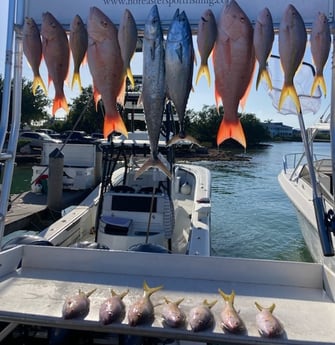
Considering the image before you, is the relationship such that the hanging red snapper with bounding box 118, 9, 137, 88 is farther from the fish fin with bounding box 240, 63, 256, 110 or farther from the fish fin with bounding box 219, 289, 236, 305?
the fish fin with bounding box 219, 289, 236, 305

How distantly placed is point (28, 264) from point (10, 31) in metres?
1.56

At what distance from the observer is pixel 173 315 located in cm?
180

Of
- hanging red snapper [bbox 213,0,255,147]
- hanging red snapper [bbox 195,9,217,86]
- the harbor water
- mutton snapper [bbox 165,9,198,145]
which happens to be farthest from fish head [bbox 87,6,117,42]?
the harbor water

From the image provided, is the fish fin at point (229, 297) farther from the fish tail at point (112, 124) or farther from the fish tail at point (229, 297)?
the fish tail at point (112, 124)

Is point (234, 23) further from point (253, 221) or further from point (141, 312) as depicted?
point (253, 221)

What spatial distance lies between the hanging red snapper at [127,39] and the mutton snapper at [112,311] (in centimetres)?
121

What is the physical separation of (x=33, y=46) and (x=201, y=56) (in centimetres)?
104

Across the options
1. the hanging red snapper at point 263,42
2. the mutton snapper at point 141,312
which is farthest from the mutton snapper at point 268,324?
the hanging red snapper at point 263,42

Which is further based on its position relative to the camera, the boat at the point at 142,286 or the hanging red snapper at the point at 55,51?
the hanging red snapper at the point at 55,51

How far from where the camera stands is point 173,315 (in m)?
1.80

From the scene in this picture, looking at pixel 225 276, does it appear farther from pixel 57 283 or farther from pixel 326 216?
pixel 57 283

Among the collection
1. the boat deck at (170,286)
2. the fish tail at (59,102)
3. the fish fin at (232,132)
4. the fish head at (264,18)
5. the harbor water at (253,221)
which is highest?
the fish head at (264,18)

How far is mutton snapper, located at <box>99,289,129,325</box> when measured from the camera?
177cm

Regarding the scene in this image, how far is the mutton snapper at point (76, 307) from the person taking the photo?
1.79 m
